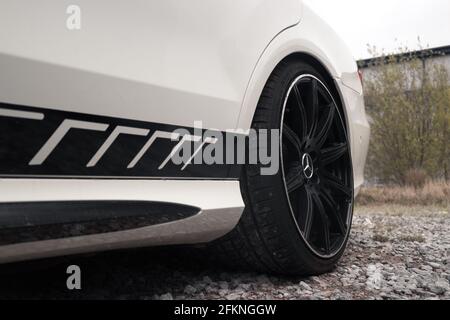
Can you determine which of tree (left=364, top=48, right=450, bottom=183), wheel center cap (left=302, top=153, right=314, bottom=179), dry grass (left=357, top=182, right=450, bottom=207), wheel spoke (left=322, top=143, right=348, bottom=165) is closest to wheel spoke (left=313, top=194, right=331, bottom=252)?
wheel center cap (left=302, top=153, right=314, bottom=179)

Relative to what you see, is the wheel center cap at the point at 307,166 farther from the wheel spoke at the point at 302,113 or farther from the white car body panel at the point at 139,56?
the white car body panel at the point at 139,56

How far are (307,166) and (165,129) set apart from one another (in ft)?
2.86

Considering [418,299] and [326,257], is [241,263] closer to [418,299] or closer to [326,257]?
[326,257]

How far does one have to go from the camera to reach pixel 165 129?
4.89ft

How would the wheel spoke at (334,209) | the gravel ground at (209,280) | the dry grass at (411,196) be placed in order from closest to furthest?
the gravel ground at (209,280) → the wheel spoke at (334,209) → the dry grass at (411,196)

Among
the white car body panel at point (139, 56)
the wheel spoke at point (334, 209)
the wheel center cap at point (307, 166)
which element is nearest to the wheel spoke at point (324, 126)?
the wheel center cap at point (307, 166)

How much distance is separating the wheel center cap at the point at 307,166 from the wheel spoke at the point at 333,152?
12 centimetres

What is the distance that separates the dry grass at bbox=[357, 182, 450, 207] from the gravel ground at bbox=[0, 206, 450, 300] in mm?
7069

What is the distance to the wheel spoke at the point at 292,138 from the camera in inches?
78.7

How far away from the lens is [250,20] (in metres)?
1.83

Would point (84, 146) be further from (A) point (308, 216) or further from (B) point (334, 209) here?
(B) point (334, 209)

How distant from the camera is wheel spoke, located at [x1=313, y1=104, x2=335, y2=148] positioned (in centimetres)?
223

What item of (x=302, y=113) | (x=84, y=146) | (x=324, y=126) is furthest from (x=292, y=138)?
(x=84, y=146)
